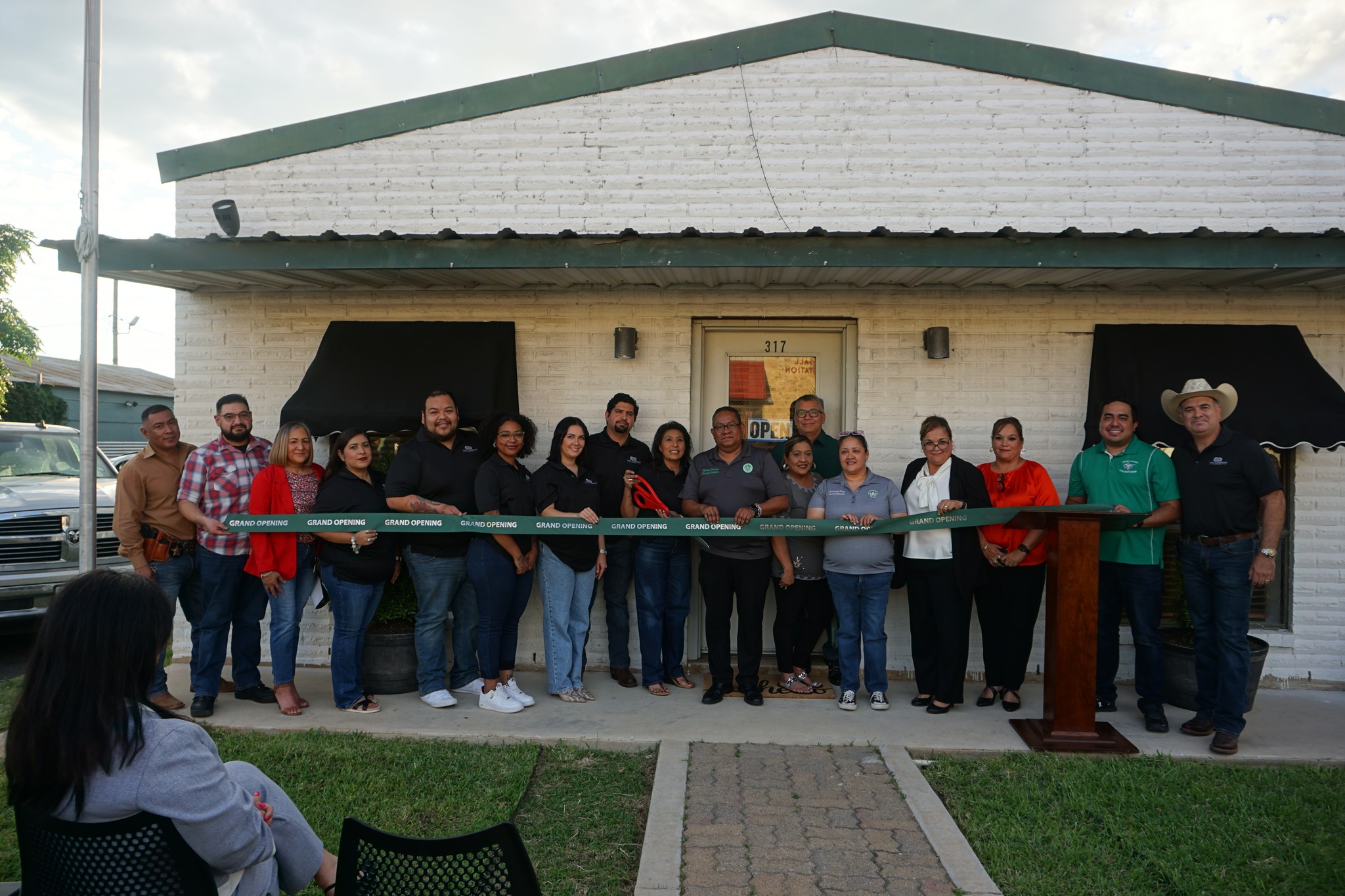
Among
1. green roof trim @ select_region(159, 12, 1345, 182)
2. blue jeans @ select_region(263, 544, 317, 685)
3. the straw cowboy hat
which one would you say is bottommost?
blue jeans @ select_region(263, 544, 317, 685)

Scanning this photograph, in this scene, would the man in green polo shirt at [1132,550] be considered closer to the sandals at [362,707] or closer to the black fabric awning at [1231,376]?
the black fabric awning at [1231,376]

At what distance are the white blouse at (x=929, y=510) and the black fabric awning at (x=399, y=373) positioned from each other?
300 cm

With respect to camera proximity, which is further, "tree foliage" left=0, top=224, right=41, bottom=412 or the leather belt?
"tree foliage" left=0, top=224, right=41, bottom=412

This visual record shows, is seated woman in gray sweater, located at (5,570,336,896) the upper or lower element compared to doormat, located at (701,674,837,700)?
upper

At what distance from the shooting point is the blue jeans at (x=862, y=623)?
575 cm

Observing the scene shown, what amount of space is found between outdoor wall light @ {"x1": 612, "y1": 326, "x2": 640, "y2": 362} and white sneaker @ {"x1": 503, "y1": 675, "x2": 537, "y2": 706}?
250cm

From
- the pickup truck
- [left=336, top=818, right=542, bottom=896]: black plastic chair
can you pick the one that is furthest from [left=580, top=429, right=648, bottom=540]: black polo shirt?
the pickup truck

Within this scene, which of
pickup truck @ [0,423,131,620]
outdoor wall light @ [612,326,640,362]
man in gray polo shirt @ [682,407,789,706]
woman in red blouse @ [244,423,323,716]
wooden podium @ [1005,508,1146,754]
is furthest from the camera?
pickup truck @ [0,423,131,620]

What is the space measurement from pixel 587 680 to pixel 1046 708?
3.15m

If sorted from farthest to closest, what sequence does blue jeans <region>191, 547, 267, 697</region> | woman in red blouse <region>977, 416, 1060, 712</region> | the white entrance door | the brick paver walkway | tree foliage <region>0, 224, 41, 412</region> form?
A: 1. tree foliage <region>0, 224, 41, 412</region>
2. the white entrance door
3. woman in red blouse <region>977, 416, 1060, 712</region>
4. blue jeans <region>191, 547, 267, 697</region>
5. the brick paver walkway

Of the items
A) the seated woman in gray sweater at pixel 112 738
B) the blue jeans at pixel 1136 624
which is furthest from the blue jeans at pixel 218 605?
the blue jeans at pixel 1136 624

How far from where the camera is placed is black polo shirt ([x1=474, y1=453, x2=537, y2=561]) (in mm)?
5688

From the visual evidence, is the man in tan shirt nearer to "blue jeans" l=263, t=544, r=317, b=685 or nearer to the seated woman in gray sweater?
"blue jeans" l=263, t=544, r=317, b=685

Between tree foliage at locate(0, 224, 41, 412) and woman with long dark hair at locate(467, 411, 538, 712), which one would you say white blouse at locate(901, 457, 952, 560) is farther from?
tree foliage at locate(0, 224, 41, 412)
